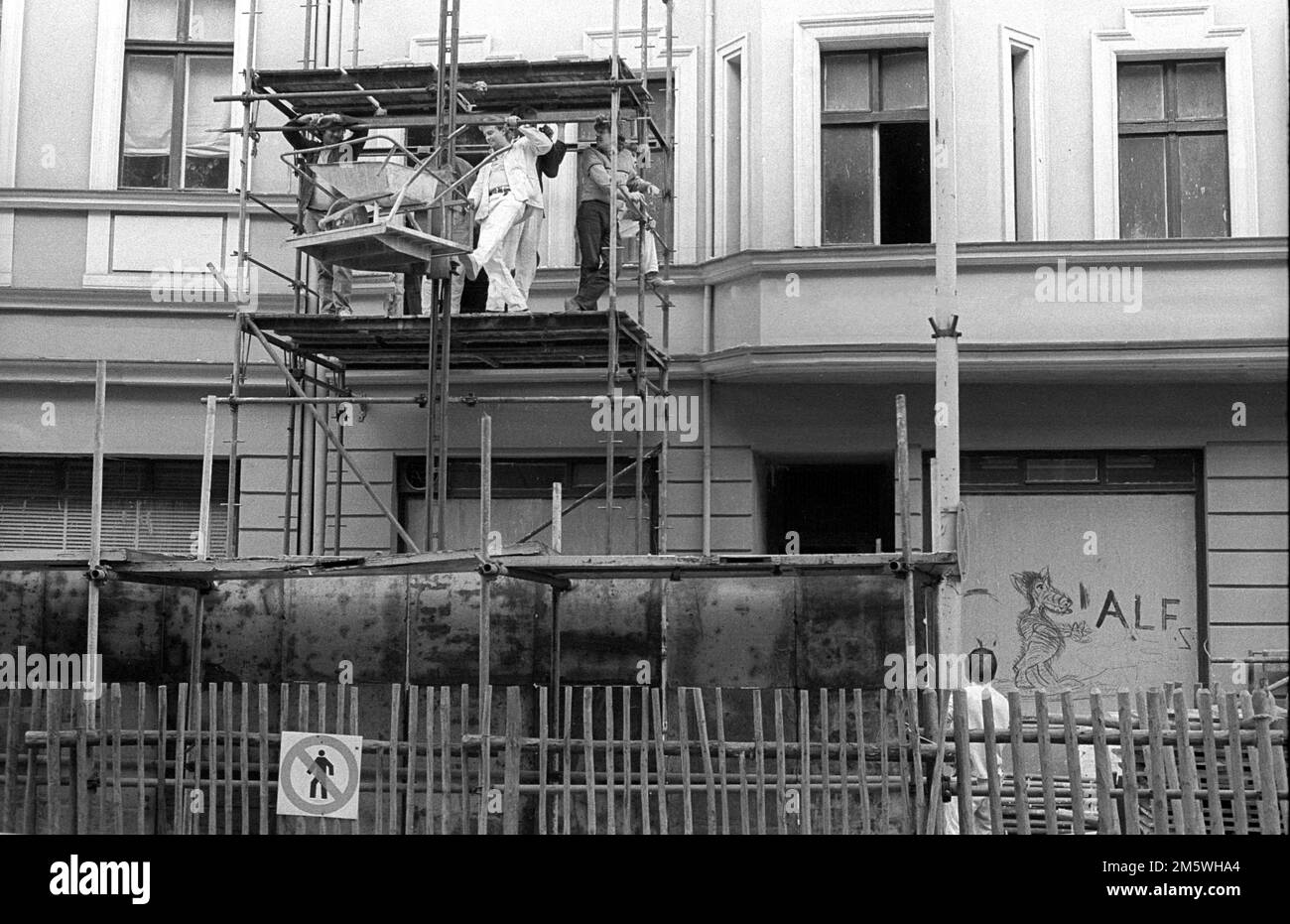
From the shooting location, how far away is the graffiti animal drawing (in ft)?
46.1

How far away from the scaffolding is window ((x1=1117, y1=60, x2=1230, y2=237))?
3348 mm

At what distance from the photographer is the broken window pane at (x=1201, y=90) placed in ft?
47.2

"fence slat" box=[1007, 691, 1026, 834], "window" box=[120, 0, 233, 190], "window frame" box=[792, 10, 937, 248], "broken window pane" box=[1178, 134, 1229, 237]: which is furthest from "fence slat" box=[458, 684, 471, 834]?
"broken window pane" box=[1178, 134, 1229, 237]

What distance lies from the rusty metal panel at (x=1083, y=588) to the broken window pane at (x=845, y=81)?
3.78m

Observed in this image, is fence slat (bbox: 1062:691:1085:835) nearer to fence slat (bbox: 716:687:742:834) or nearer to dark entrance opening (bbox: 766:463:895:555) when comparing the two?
fence slat (bbox: 716:687:742:834)

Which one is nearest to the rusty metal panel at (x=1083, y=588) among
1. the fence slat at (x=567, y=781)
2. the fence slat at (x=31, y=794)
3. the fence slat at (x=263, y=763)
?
the fence slat at (x=567, y=781)

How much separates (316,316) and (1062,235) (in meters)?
6.64

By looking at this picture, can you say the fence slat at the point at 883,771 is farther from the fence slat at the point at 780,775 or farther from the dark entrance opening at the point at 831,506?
the dark entrance opening at the point at 831,506

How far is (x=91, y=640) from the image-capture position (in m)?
10.3
